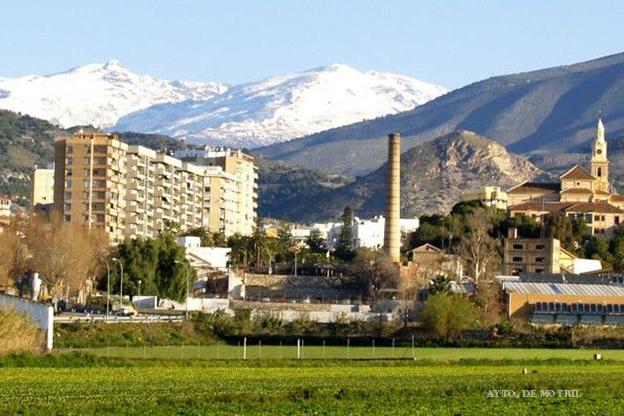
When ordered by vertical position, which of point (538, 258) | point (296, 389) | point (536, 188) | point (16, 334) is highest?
point (536, 188)

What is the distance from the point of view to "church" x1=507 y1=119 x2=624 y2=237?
566 ft

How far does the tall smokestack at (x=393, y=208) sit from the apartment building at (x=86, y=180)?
24.9 m

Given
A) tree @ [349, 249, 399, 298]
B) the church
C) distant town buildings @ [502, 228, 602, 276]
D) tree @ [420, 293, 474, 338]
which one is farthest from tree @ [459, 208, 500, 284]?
tree @ [420, 293, 474, 338]

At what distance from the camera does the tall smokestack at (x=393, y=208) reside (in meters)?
144

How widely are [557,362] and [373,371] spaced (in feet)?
40.4

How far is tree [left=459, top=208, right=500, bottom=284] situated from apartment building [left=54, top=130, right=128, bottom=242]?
30569 mm

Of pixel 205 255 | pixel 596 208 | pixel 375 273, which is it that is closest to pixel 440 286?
pixel 375 273

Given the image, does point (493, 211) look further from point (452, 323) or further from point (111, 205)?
point (452, 323)

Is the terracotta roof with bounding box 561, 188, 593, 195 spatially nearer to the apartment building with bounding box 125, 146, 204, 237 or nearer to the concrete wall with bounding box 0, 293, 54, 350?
the apartment building with bounding box 125, 146, 204, 237

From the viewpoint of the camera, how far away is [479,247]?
146250 mm

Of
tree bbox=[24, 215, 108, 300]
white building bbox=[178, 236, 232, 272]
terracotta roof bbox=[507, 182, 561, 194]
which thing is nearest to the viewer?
tree bbox=[24, 215, 108, 300]

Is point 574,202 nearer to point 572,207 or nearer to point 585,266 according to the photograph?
Result: point 572,207

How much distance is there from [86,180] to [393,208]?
2820cm

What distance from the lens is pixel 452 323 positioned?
104938 mm
